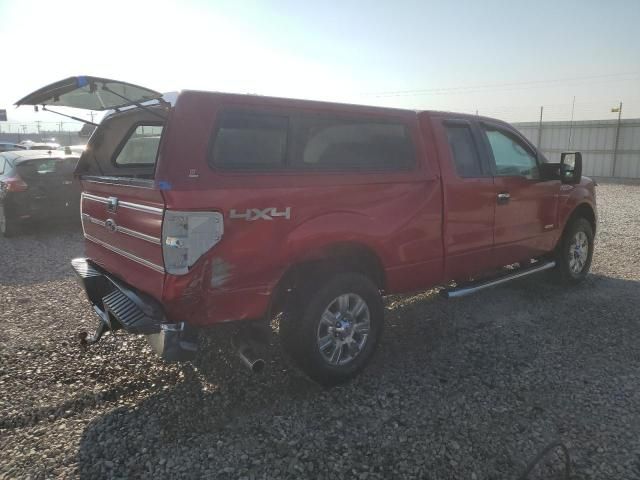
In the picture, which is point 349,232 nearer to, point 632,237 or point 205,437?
point 205,437

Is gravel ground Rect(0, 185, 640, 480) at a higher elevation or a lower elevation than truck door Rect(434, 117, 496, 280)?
lower

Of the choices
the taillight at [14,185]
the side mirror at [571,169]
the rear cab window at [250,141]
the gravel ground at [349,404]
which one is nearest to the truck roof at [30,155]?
the taillight at [14,185]

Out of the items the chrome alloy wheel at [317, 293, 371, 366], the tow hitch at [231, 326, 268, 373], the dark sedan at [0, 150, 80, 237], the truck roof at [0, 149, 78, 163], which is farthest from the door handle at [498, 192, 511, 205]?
the truck roof at [0, 149, 78, 163]

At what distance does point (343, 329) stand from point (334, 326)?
77 millimetres

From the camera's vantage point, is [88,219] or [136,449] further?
[88,219]

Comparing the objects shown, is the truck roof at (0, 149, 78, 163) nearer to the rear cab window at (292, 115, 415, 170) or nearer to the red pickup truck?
the red pickup truck

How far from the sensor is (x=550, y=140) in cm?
2638

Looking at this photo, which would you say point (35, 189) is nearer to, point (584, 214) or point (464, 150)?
point (464, 150)

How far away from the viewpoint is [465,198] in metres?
4.21

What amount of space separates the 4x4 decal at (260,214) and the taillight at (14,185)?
288 inches

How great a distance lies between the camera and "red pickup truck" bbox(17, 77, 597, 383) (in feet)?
9.17

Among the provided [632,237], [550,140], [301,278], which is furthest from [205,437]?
[550,140]

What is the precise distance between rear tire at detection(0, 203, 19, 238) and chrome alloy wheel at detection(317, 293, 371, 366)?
7.65m

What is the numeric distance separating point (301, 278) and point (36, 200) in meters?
7.20
